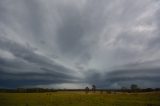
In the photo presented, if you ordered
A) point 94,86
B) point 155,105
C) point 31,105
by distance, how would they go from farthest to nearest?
point 94,86 → point 155,105 → point 31,105

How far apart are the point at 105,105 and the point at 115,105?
8.11 feet

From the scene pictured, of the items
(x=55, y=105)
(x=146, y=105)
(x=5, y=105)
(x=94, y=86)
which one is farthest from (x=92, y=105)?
(x=94, y=86)

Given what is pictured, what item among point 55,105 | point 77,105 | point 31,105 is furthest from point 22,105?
point 77,105

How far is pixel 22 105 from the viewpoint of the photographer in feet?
221

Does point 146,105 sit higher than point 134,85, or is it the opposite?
point 134,85

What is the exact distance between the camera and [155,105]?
72250 millimetres

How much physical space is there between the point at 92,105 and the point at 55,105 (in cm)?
901

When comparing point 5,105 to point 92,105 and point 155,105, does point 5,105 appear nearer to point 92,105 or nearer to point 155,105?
point 92,105

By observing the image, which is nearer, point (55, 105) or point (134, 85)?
point (55, 105)

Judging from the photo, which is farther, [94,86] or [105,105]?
[94,86]

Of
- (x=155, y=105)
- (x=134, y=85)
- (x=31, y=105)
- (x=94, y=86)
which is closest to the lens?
(x=31, y=105)

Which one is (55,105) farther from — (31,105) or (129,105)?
(129,105)

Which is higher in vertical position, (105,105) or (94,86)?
(94,86)

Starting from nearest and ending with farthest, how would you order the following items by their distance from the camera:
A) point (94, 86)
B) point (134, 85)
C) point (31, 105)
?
point (31, 105)
point (94, 86)
point (134, 85)
